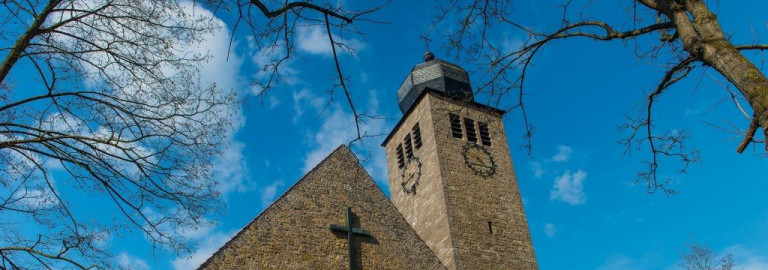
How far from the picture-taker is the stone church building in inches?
378

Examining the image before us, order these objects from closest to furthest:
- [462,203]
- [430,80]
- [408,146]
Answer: [462,203] → [408,146] → [430,80]

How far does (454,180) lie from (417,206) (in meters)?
1.97

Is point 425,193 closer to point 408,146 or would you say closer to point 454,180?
point 454,180

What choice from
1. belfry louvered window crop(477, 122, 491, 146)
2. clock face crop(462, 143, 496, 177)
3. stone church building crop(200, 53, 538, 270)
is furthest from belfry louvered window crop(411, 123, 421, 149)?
belfry louvered window crop(477, 122, 491, 146)

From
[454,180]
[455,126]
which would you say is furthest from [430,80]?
[454,180]

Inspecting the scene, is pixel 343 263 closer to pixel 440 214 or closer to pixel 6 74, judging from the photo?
pixel 6 74

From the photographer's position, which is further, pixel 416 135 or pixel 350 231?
pixel 416 135

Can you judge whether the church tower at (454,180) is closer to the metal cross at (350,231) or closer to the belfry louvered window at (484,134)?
the belfry louvered window at (484,134)

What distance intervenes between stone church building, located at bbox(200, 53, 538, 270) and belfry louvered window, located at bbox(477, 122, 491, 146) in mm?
53

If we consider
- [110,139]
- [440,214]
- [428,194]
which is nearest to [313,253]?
[110,139]

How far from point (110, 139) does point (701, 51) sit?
4958mm

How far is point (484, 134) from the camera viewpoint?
22844mm

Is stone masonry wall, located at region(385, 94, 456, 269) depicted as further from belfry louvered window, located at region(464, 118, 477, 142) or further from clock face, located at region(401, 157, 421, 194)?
belfry louvered window, located at region(464, 118, 477, 142)

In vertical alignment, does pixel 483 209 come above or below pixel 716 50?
above
